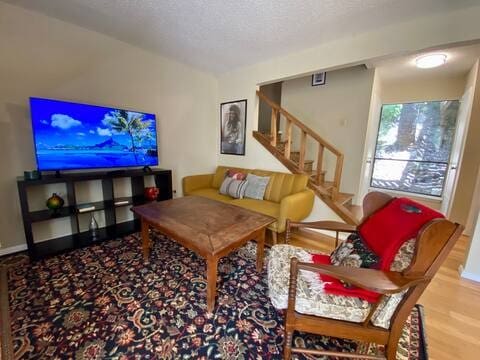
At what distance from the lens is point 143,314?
55.2 inches

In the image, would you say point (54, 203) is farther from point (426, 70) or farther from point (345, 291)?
point (426, 70)

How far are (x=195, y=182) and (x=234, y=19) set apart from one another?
Result: 231cm

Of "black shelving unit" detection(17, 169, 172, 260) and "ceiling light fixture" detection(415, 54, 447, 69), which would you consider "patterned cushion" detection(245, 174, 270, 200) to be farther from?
"ceiling light fixture" detection(415, 54, 447, 69)

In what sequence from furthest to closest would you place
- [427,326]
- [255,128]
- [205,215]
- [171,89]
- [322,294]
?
1. [255,128]
2. [171,89]
3. [205,215]
4. [427,326]
5. [322,294]

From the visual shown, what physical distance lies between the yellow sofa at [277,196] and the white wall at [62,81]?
603mm

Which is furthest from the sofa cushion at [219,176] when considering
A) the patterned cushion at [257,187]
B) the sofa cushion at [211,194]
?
the patterned cushion at [257,187]

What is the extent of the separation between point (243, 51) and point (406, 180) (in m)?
4.46

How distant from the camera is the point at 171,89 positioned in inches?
126

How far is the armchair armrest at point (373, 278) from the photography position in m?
0.86

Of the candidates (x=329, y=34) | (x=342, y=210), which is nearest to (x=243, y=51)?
(x=329, y=34)

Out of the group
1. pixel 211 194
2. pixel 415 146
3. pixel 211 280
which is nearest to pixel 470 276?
pixel 211 280

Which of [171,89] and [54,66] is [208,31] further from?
[54,66]

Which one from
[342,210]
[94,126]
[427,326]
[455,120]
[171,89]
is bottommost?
[427,326]

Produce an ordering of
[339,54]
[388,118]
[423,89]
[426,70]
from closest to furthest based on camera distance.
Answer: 1. [339,54]
2. [426,70]
3. [423,89]
4. [388,118]
